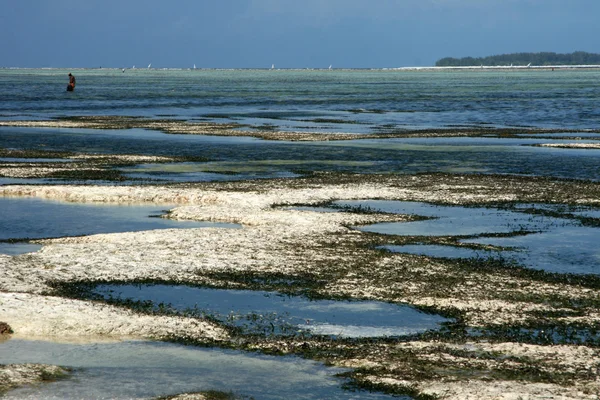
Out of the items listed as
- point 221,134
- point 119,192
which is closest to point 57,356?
point 119,192

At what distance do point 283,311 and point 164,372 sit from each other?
2923 millimetres

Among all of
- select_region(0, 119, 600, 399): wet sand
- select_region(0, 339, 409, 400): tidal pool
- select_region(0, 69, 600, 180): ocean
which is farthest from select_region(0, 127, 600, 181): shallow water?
select_region(0, 339, 409, 400): tidal pool

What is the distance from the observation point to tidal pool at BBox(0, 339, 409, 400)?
32.7ft

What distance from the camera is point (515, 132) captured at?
163 feet

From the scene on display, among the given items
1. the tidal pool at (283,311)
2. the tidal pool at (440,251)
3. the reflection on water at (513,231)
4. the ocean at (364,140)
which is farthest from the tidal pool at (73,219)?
the ocean at (364,140)

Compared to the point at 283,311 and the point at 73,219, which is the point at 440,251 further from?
the point at 73,219

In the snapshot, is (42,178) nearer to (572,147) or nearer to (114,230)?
(114,230)

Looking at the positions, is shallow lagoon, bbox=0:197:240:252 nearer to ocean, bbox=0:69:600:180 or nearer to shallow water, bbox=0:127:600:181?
shallow water, bbox=0:127:600:181

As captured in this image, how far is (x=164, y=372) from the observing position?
10656 millimetres

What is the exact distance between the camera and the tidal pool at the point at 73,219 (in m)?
19.7

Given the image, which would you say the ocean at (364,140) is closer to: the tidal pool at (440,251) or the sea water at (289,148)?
the sea water at (289,148)

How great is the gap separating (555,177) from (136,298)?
18585mm

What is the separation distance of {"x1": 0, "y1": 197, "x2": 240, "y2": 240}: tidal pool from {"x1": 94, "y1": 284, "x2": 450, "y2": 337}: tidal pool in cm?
540

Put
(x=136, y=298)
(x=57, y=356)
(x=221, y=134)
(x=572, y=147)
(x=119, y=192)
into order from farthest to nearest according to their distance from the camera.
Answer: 1. (x=221, y=134)
2. (x=572, y=147)
3. (x=119, y=192)
4. (x=136, y=298)
5. (x=57, y=356)
